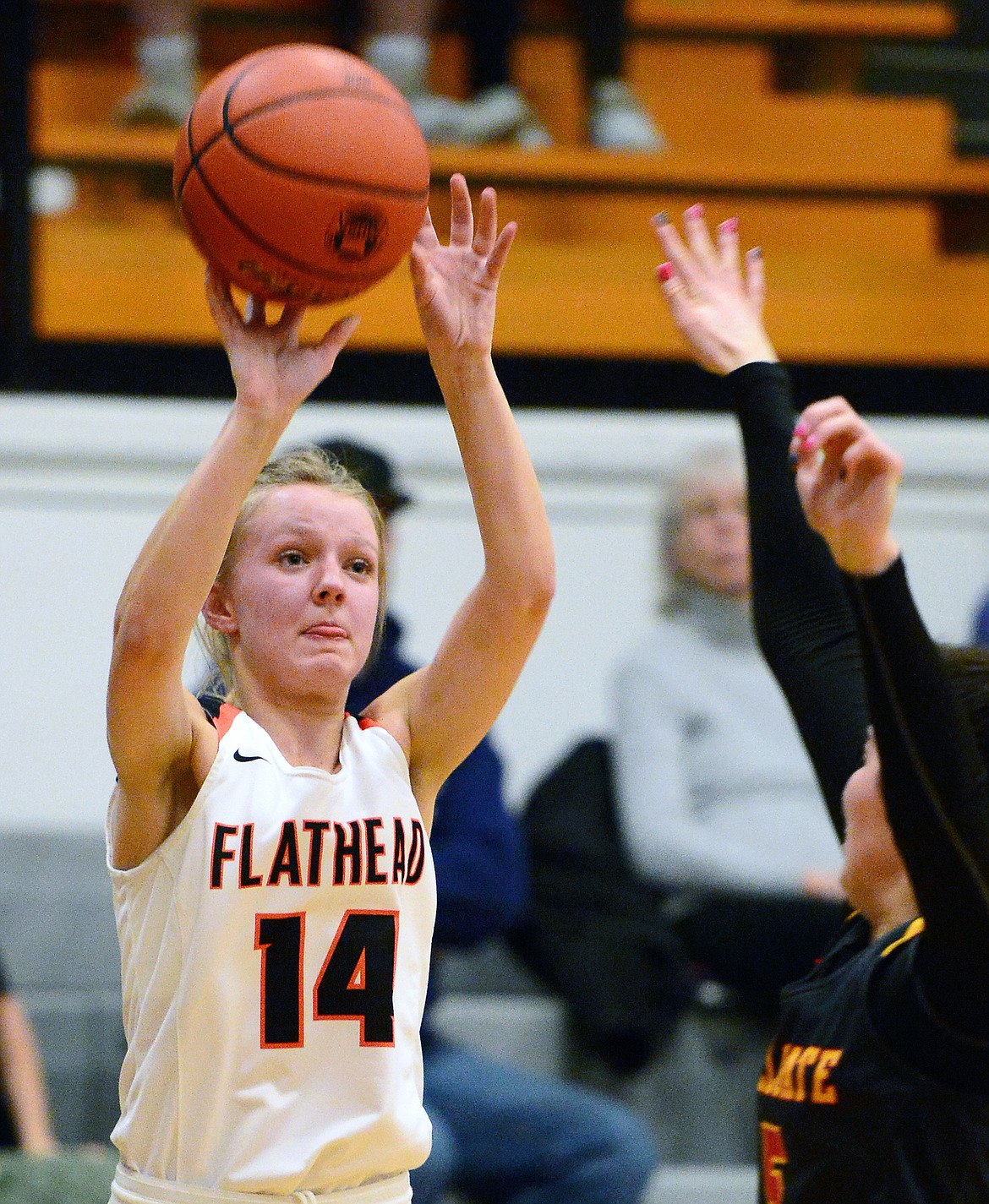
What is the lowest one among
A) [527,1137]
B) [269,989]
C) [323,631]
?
[527,1137]

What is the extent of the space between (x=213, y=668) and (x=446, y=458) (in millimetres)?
2912

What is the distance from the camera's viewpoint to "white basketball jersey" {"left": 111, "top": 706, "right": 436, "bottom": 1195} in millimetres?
2082

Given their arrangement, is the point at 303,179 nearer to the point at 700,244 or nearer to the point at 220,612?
the point at 220,612

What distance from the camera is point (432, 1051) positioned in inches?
149

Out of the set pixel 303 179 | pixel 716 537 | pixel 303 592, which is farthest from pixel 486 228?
pixel 716 537

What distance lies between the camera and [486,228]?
7.59ft

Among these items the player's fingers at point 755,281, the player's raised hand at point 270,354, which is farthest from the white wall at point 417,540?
the player's raised hand at point 270,354

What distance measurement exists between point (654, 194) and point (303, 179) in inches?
158

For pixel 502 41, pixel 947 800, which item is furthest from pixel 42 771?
pixel 947 800

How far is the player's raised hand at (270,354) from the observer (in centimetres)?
204

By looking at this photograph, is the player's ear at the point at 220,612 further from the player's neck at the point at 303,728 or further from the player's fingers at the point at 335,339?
the player's fingers at the point at 335,339

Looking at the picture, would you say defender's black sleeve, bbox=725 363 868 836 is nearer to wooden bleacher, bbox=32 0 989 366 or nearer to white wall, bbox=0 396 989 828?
white wall, bbox=0 396 989 828

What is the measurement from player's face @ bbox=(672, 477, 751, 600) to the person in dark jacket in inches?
36.4

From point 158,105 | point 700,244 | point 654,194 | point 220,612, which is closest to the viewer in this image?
point 220,612
